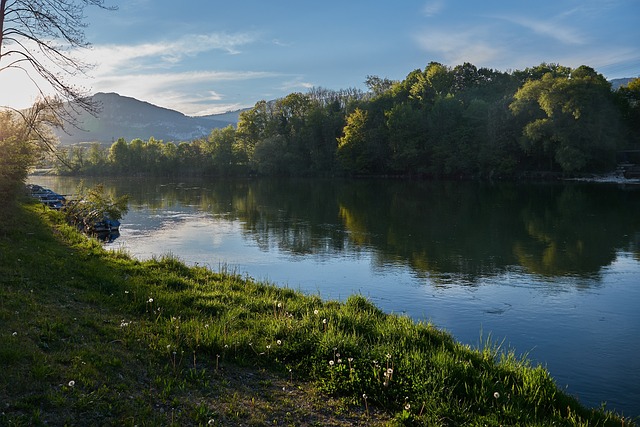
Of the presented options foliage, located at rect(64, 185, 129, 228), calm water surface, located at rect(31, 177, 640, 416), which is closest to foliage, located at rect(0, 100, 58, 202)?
calm water surface, located at rect(31, 177, 640, 416)

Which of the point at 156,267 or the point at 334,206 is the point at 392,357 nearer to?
the point at 156,267

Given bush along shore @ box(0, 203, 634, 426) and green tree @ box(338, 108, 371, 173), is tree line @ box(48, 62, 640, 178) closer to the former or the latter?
green tree @ box(338, 108, 371, 173)

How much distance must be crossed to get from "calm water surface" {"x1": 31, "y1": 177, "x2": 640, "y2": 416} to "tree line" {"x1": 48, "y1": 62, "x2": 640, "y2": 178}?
946 inches

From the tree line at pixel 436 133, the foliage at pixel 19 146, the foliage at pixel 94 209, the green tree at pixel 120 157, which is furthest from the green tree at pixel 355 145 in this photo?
the foliage at pixel 19 146

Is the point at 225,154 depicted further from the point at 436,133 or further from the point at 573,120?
the point at 573,120

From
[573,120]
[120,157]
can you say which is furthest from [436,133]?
[120,157]

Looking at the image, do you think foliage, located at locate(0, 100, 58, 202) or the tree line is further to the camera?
the tree line

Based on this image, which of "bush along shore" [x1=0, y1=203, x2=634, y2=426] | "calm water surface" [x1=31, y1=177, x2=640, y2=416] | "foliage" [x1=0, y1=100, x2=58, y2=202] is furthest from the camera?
"foliage" [x1=0, y1=100, x2=58, y2=202]

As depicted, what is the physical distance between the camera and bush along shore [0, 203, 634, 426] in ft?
19.5

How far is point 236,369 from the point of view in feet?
24.9

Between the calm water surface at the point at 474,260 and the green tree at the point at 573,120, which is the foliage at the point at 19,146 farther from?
the green tree at the point at 573,120

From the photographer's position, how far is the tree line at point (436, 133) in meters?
66.2

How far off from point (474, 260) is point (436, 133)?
67.0 m

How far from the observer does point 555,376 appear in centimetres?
990
